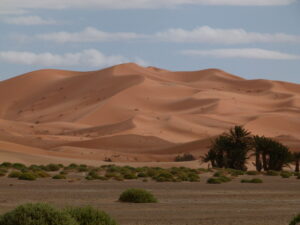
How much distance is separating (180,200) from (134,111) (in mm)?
93996

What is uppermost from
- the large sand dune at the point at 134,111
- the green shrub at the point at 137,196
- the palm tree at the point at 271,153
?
the large sand dune at the point at 134,111

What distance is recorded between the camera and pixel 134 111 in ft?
391

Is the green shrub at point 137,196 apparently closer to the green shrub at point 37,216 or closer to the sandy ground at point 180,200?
the sandy ground at point 180,200

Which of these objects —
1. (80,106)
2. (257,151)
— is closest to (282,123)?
(80,106)

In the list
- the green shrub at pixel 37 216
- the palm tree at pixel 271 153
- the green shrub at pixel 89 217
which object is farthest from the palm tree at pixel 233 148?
the green shrub at pixel 37 216

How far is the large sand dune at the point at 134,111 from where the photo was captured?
83250 millimetres

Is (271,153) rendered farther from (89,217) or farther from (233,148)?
(89,217)

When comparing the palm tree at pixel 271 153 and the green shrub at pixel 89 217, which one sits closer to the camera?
the green shrub at pixel 89 217

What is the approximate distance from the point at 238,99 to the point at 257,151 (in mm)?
82507

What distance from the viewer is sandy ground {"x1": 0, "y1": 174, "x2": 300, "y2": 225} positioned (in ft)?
61.3

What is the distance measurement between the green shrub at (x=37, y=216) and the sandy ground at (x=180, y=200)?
18.9 ft

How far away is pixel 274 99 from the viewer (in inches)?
5340

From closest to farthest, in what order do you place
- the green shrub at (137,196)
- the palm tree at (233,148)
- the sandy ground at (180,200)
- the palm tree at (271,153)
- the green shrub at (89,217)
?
the green shrub at (89,217)
the sandy ground at (180,200)
the green shrub at (137,196)
the palm tree at (271,153)
the palm tree at (233,148)

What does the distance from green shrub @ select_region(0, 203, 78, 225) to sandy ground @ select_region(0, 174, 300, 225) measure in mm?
5767
